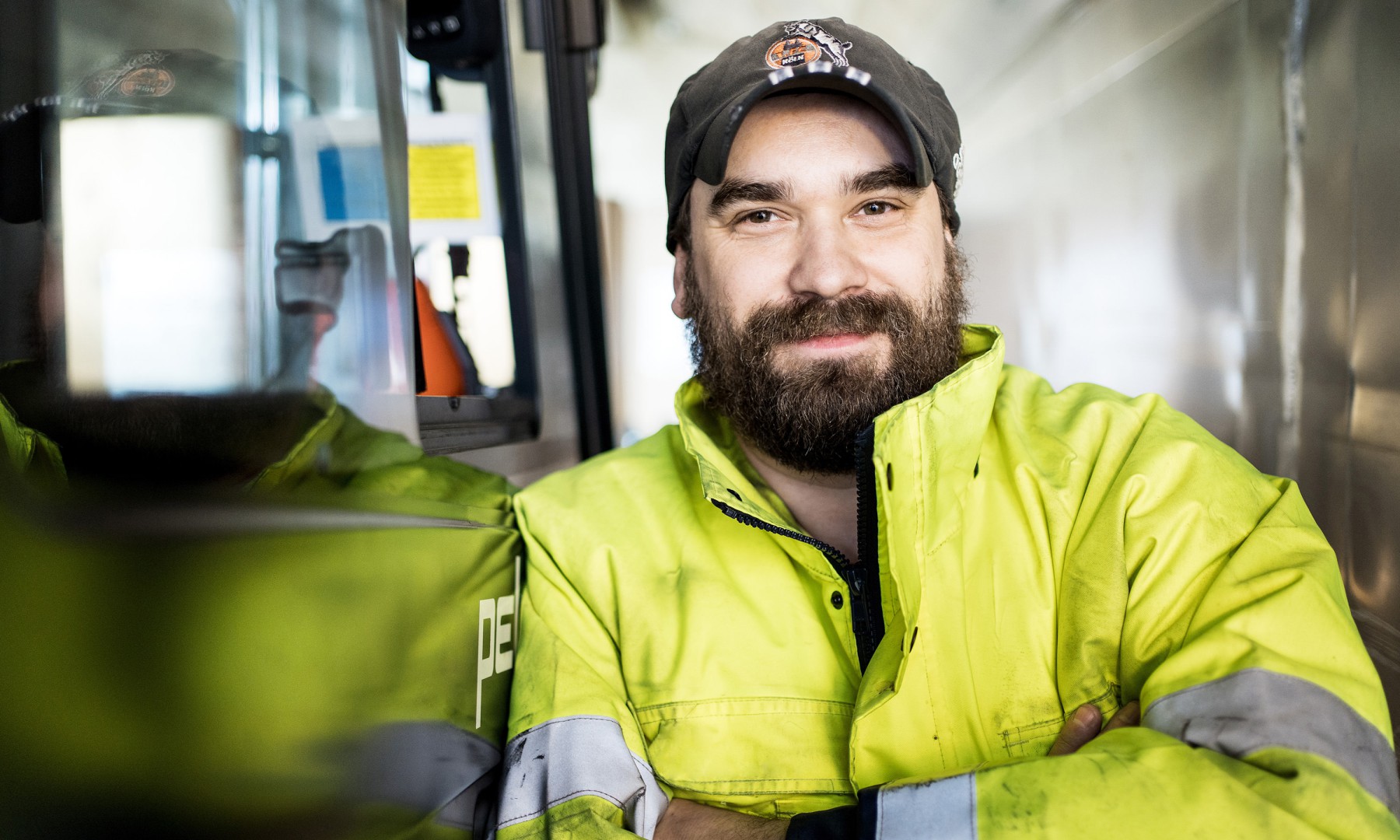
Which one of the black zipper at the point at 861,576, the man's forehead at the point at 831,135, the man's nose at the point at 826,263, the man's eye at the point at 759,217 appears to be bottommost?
the black zipper at the point at 861,576

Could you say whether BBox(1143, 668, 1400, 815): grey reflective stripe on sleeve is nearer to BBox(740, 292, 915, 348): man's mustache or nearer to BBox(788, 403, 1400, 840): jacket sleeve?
BBox(788, 403, 1400, 840): jacket sleeve

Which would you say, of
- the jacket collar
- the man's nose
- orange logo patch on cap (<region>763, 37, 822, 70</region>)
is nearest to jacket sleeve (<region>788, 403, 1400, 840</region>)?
the jacket collar

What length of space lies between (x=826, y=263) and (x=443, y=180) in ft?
2.65

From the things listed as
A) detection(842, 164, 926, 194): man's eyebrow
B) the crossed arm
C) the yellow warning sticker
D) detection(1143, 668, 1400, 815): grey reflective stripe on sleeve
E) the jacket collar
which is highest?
the yellow warning sticker

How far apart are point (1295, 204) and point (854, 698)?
100 cm

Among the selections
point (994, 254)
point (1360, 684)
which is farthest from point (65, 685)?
point (994, 254)

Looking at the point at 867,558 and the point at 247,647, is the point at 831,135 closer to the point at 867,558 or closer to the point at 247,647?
the point at 867,558

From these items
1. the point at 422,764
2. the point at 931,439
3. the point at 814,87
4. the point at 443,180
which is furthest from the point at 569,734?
the point at 443,180

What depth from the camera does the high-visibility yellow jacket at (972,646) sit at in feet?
2.60

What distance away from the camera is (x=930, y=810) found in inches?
32.1

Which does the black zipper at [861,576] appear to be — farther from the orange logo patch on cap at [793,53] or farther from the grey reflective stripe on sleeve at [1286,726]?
the orange logo patch on cap at [793,53]

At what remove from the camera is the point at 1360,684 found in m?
0.84

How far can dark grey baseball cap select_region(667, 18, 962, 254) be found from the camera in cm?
118

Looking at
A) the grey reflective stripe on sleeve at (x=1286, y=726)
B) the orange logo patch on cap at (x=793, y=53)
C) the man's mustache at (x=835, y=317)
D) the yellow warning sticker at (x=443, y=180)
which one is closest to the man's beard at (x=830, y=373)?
the man's mustache at (x=835, y=317)
